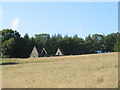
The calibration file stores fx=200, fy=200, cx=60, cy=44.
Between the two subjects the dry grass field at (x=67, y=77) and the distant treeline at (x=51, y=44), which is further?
the distant treeline at (x=51, y=44)

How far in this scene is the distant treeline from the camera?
98.5m

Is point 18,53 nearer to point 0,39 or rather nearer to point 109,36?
point 0,39

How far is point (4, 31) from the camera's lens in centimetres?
11050

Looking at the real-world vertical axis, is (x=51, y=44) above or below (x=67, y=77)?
above

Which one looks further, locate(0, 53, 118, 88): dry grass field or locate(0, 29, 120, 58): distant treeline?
locate(0, 29, 120, 58): distant treeline

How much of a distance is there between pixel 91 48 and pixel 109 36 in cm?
2208

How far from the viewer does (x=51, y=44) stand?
12912 centimetres

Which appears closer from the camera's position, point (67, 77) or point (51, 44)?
point (67, 77)

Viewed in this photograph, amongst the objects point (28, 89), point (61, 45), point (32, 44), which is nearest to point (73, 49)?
point (61, 45)

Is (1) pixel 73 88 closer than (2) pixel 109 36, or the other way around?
(1) pixel 73 88

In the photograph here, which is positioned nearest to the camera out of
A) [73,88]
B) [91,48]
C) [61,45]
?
[73,88]

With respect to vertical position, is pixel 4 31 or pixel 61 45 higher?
pixel 4 31

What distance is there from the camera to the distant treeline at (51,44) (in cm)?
9854

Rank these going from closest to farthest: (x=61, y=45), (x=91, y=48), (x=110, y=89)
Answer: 1. (x=110, y=89)
2. (x=61, y=45)
3. (x=91, y=48)
